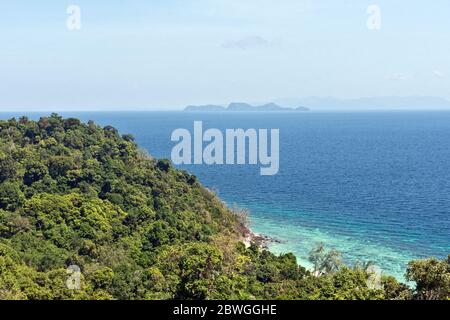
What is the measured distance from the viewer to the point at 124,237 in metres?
34.5

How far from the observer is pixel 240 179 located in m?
74.7

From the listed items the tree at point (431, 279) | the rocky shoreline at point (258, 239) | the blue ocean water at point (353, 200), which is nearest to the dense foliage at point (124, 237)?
the tree at point (431, 279)

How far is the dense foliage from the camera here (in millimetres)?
21312

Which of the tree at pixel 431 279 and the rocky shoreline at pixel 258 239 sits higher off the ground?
the tree at pixel 431 279

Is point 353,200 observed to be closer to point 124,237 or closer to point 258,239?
point 258,239

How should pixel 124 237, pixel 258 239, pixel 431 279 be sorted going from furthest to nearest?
pixel 258 239
pixel 124 237
pixel 431 279

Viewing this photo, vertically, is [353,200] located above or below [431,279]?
below

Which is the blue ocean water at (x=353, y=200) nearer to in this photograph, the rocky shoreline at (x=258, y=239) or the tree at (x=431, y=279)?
the rocky shoreline at (x=258, y=239)

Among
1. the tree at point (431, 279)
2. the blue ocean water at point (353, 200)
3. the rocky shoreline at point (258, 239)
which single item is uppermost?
the tree at point (431, 279)

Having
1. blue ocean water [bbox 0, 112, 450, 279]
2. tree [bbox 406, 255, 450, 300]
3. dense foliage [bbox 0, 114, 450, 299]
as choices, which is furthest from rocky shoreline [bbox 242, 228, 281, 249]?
tree [bbox 406, 255, 450, 300]

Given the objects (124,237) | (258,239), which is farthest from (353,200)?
(124,237)

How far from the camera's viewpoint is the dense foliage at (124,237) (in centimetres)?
2131

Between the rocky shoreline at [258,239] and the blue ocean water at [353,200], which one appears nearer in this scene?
the rocky shoreline at [258,239]
